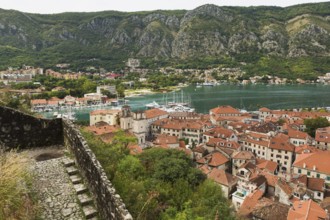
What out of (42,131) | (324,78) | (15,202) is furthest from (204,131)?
(324,78)

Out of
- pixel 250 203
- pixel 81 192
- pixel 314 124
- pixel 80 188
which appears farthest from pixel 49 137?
pixel 314 124

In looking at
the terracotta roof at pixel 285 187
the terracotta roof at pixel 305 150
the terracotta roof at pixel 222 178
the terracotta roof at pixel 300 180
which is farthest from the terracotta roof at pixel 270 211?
the terracotta roof at pixel 305 150

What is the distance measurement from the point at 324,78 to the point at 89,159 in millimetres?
161846

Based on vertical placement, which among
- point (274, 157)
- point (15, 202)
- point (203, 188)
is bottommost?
point (274, 157)

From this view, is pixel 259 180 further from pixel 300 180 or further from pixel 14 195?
pixel 14 195

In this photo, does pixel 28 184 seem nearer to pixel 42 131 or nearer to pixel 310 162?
pixel 42 131

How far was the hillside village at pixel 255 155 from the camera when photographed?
2383 cm

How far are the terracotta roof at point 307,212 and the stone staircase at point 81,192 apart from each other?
17.6 meters

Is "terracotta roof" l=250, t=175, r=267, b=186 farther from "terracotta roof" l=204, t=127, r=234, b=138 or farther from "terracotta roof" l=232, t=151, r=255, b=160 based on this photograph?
"terracotta roof" l=204, t=127, r=234, b=138

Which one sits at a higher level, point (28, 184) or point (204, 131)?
point (28, 184)

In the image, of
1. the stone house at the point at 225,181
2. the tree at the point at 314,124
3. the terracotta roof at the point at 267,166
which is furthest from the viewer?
the tree at the point at 314,124

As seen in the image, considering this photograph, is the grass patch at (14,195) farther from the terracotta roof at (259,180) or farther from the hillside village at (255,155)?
the terracotta roof at (259,180)

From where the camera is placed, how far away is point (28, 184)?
532cm

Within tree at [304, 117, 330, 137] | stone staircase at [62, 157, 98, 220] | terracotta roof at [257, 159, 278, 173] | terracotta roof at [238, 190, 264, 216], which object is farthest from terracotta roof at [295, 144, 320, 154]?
stone staircase at [62, 157, 98, 220]
